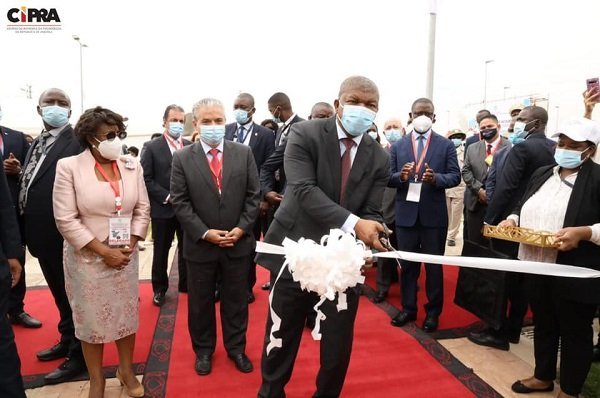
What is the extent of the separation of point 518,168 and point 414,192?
794 millimetres

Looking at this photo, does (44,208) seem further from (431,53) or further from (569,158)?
(431,53)

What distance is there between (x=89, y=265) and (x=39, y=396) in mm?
979

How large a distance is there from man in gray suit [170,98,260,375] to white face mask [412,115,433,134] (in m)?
1.55

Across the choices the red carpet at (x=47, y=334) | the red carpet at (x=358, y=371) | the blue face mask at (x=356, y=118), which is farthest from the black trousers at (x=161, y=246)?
the blue face mask at (x=356, y=118)

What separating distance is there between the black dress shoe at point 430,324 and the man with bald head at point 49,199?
263 cm

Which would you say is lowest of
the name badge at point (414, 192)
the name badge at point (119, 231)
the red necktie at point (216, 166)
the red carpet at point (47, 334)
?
the red carpet at point (47, 334)

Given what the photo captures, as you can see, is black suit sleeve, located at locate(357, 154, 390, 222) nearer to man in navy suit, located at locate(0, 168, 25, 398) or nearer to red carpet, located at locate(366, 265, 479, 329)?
man in navy suit, located at locate(0, 168, 25, 398)

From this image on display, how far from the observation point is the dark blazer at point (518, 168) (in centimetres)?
305

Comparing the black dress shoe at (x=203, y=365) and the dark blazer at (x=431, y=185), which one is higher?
the dark blazer at (x=431, y=185)

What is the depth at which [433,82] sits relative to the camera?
549 centimetres

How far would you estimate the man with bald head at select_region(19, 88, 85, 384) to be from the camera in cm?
268

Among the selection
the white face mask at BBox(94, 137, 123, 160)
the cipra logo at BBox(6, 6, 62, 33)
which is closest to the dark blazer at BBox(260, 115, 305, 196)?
the white face mask at BBox(94, 137, 123, 160)

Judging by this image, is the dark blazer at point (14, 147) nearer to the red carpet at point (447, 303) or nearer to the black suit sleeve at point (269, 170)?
the black suit sleeve at point (269, 170)

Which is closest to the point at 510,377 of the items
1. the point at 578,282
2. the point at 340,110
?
the point at 578,282
